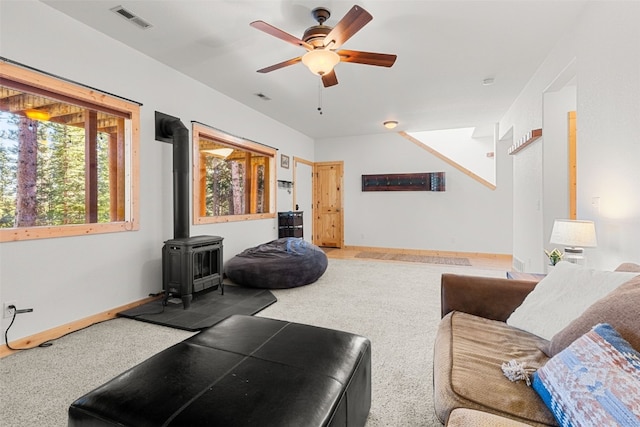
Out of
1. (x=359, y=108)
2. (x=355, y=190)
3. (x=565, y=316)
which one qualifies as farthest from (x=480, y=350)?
(x=355, y=190)

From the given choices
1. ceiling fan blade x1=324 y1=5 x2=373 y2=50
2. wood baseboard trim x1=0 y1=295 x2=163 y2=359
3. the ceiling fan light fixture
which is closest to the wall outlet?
wood baseboard trim x1=0 y1=295 x2=163 y2=359

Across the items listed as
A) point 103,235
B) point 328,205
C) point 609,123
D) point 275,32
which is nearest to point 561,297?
point 609,123

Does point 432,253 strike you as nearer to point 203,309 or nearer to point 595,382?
point 203,309

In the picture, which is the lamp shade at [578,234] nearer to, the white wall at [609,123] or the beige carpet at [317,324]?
the white wall at [609,123]

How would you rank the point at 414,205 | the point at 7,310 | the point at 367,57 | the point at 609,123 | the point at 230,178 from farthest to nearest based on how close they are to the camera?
the point at 414,205 < the point at 230,178 < the point at 367,57 < the point at 7,310 < the point at 609,123

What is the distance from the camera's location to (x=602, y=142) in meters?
2.21

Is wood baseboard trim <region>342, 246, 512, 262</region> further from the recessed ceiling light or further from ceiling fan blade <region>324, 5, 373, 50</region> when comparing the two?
ceiling fan blade <region>324, 5, 373, 50</region>

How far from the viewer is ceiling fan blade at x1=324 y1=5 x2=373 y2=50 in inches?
79.2

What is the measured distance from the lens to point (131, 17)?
2.64 meters

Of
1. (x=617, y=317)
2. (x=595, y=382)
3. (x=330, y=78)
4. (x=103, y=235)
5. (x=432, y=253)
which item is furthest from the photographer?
(x=432, y=253)

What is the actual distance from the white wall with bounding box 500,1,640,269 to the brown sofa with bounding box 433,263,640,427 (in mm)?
674

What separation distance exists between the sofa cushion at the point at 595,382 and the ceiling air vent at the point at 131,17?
3.68 metres

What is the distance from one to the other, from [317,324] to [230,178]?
10.1 feet

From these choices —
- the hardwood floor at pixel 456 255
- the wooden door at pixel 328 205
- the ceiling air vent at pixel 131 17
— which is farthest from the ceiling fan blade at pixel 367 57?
the wooden door at pixel 328 205
